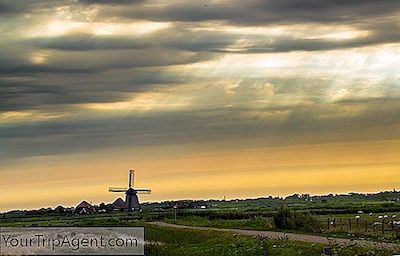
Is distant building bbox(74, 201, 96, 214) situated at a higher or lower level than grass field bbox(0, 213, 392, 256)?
higher

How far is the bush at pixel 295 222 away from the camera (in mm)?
75312

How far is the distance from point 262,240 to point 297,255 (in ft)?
26.4

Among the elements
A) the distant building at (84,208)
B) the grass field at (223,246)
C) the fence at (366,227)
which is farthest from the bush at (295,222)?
the distant building at (84,208)

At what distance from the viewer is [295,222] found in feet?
253

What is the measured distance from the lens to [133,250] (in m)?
38.1

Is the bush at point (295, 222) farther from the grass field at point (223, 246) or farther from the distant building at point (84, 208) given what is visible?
the distant building at point (84, 208)

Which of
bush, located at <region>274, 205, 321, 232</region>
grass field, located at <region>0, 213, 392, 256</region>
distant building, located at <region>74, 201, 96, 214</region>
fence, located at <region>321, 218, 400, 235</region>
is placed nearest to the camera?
grass field, located at <region>0, 213, 392, 256</region>

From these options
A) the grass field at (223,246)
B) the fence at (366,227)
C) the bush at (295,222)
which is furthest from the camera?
the bush at (295,222)

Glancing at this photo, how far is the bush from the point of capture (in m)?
75.3

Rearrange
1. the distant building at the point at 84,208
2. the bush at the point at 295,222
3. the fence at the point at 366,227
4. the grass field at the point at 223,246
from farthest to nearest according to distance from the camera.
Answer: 1. the distant building at the point at 84,208
2. the bush at the point at 295,222
3. the fence at the point at 366,227
4. the grass field at the point at 223,246

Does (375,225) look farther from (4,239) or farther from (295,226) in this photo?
(4,239)

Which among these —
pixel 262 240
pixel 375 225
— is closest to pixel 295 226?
pixel 375 225

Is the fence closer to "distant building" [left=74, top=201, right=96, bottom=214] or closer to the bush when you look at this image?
the bush

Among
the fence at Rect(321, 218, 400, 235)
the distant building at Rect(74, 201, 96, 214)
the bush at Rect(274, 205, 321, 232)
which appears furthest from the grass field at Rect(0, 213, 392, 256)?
the distant building at Rect(74, 201, 96, 214)
